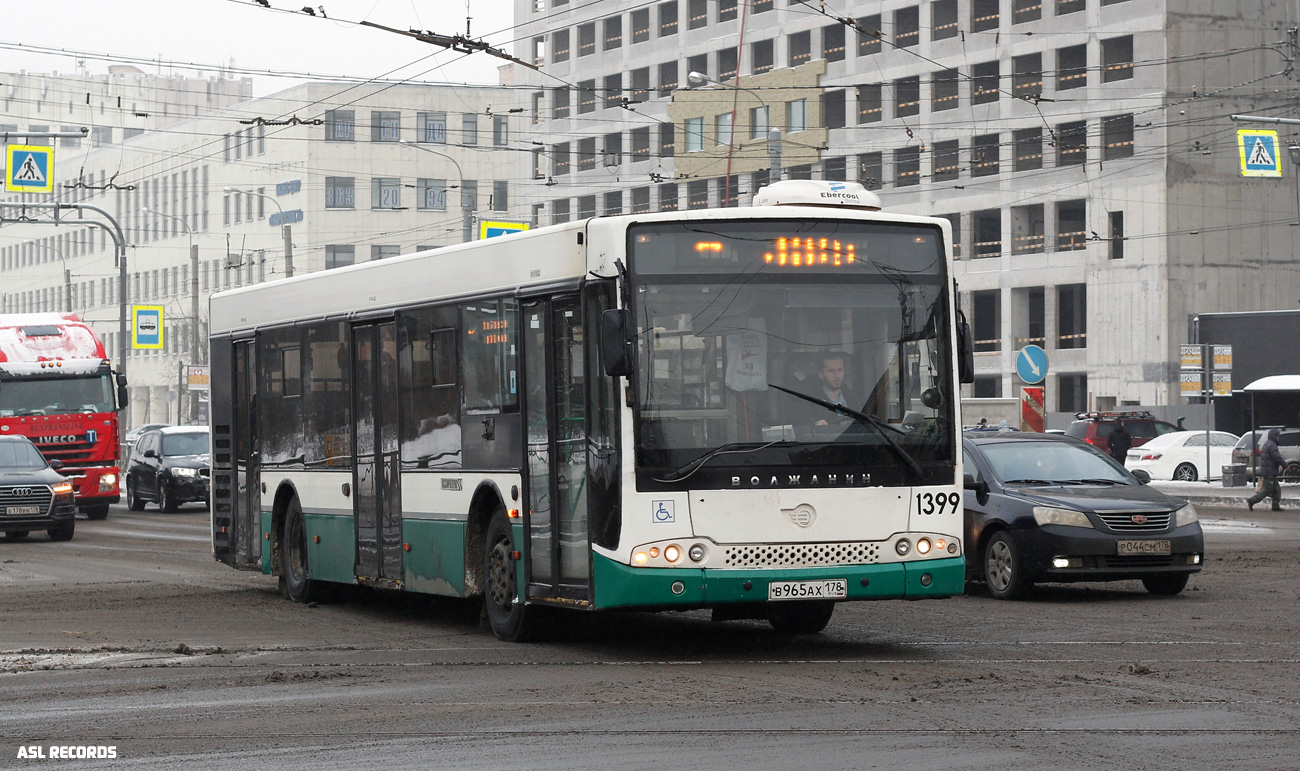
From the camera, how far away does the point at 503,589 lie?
1337 cm

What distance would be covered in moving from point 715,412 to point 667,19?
238 ft

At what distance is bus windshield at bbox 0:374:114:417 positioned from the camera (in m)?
35.5

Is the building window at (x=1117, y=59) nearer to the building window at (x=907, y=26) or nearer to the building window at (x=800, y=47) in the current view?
the building window at (x=907, y=26)

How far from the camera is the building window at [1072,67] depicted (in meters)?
65.6

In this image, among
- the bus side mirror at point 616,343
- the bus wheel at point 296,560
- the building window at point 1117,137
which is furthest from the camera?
the building window at point 1117,137

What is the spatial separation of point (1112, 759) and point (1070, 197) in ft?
200

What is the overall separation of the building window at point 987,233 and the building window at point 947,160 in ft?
5.48

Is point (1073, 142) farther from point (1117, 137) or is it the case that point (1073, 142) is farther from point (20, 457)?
point (20, 457)

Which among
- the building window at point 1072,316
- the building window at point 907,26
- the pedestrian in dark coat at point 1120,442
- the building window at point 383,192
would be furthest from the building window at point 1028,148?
the building window at point 383,192

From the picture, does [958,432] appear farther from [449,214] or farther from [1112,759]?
[449,214]

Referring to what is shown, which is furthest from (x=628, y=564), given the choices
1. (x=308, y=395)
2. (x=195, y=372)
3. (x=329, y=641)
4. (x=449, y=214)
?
(x=449, y=214)

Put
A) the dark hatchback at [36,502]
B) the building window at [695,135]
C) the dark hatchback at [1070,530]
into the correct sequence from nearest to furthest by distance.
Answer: the dark hatchback at [1070,530] < the dark hatchback at [36,502] < the building window at [695,135]

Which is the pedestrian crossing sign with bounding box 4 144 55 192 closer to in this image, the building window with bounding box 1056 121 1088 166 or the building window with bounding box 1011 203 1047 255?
the building window with bounding box 1056 121 1088 166

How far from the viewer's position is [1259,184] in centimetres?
6688
